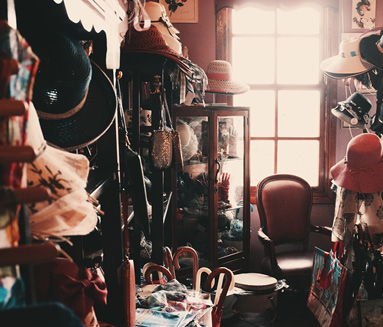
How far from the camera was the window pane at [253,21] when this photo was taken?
13.4 ft

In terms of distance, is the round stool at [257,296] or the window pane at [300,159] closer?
the round stool at [257,296]

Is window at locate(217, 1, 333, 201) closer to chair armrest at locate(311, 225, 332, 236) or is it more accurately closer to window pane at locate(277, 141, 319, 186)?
window pane at locate(277, 141, 319, 186)

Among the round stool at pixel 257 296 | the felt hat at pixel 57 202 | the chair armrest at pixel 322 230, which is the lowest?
the round stool at pixel 257 296

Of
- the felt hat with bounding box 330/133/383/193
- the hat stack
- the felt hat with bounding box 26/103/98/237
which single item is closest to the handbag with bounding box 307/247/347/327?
the felt hat with bounding box 330/133/383/193

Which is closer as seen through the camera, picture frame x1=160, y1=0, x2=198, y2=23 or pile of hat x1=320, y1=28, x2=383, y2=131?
pile of hat x1=320, y1=28, x2=383, y2=131

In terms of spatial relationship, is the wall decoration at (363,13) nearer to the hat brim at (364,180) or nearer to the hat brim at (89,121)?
the hat brim at (364,180)

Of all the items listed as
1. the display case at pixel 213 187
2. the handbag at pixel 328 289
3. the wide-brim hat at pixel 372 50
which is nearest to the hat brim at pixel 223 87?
the display case at pixel 213 187

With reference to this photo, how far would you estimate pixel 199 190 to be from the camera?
11.5 feet

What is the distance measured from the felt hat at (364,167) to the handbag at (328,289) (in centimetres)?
51

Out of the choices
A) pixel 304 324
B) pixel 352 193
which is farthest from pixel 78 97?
pixel 304 324

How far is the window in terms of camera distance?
4.11m

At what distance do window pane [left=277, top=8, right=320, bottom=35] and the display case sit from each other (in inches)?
41.5

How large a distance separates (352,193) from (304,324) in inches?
49.8

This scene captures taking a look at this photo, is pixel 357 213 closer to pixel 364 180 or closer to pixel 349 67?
pixel 364 180
